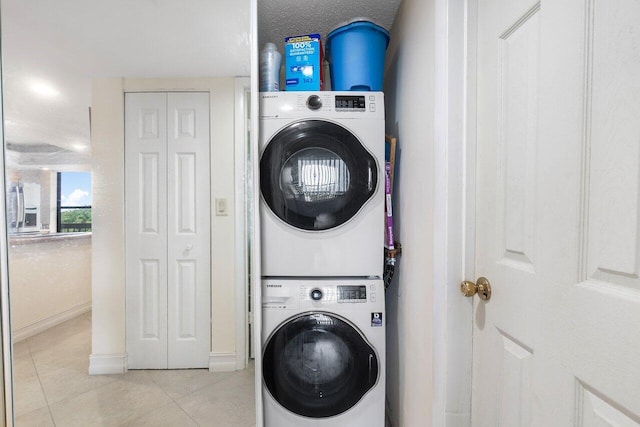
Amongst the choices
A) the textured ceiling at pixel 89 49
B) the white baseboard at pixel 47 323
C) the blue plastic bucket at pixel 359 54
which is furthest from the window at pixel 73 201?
the blue plastic bucket at pixel 359 54

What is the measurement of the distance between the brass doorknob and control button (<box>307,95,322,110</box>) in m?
0.98

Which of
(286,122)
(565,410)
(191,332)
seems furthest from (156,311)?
(565,410)

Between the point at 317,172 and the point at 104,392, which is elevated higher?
the point at 317,172

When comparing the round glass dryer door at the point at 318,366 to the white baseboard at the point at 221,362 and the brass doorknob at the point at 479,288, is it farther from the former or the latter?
the brass doorknob at the point at 479,288

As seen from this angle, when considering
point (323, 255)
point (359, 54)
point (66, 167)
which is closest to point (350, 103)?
point (359, 54)

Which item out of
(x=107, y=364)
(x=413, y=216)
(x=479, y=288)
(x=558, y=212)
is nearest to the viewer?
(x=558, y=212)

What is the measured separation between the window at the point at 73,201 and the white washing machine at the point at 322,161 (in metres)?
0.92

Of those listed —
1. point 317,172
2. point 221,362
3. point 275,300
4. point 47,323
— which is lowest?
point 221,362

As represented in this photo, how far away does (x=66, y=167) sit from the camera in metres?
1.38

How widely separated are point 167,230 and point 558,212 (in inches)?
64.8

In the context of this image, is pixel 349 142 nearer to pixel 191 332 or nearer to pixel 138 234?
pixel 138 234

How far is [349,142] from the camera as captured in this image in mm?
1287

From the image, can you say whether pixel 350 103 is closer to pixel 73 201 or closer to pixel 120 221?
pixel 120 221

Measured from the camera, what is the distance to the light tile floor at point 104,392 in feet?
4.52
